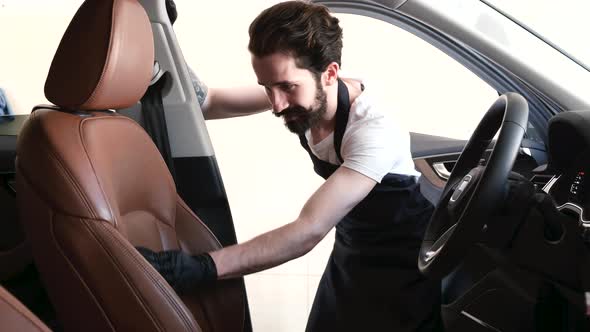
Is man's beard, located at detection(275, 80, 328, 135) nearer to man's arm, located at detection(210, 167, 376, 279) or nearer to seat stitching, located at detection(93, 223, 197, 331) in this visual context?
man's arm, located at detection(210, 167, 376, 279)

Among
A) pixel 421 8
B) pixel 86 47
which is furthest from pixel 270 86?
pixel 421 8

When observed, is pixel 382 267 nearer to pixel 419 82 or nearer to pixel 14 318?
pixel 14 318

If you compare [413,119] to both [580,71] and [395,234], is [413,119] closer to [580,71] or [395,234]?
[580,71]

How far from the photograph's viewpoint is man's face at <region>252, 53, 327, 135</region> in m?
1.26

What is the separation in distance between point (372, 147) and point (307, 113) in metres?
0.19

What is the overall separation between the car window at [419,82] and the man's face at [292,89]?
170cm

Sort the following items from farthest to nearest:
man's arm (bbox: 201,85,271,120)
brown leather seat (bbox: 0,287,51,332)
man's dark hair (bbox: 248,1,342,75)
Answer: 1. man's arm (bbox: 201,85,271,120)
2. man's dark hair (bbox: 248,1,342,75)
3. brown leather seat (bbox: 0,287,51,332)

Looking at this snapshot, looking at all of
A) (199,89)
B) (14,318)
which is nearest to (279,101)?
(199,89)

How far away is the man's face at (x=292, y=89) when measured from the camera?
4.14 ft

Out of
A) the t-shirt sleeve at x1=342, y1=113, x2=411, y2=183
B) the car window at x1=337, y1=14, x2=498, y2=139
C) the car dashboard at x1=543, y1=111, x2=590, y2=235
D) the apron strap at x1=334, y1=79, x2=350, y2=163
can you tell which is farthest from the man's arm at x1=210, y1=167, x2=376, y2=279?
the car window at x1=337, y1=14, x2=498, y2=139

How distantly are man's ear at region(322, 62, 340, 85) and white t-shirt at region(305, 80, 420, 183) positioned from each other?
0.08 m

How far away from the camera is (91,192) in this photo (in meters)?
0.95

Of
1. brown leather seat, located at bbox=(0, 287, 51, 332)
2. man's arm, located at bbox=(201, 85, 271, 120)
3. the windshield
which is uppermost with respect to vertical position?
the windshield

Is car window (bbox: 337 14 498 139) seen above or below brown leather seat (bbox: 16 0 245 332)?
below
